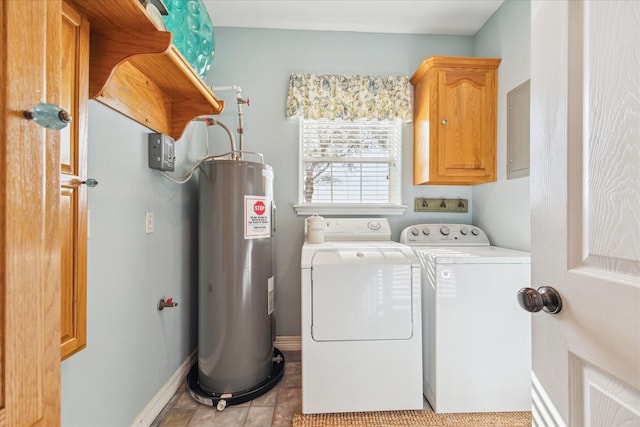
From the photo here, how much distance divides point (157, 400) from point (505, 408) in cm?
194

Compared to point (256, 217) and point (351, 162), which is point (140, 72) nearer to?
point (256, 217)

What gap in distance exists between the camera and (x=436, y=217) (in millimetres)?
2426

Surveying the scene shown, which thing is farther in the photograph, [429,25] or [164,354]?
[429,25]

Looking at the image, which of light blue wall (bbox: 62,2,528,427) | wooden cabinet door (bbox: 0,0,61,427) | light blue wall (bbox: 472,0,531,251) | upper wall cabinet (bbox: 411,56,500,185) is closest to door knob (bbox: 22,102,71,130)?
wooden cabinet door (bbox: 0,0,61,427)

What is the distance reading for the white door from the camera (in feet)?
1.57

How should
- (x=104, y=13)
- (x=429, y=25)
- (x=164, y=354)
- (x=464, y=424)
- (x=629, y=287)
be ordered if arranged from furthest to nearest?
(x=429, y=25) → (x=164, y=354) → (x=464, y=424) → (x=104, y=13) → (x=629, y=287)

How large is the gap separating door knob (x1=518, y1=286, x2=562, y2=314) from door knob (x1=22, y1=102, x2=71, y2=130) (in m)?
0.94

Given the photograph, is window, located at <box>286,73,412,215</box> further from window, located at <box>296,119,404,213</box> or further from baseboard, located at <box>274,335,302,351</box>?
baseboard, located at <box>274,335,302,351</box>

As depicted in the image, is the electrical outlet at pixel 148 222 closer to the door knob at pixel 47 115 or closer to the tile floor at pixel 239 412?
the tile floor at pixel 239 412

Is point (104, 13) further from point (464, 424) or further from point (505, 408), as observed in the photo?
point (505, 408)

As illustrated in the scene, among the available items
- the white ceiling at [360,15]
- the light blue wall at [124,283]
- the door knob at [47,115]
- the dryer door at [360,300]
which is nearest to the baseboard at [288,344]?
the light blue wall at [124,283]

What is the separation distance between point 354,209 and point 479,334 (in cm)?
121

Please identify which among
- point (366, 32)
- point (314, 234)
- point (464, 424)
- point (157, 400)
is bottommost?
point (464, 424)

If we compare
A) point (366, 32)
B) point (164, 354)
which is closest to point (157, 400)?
point (164, 354)
